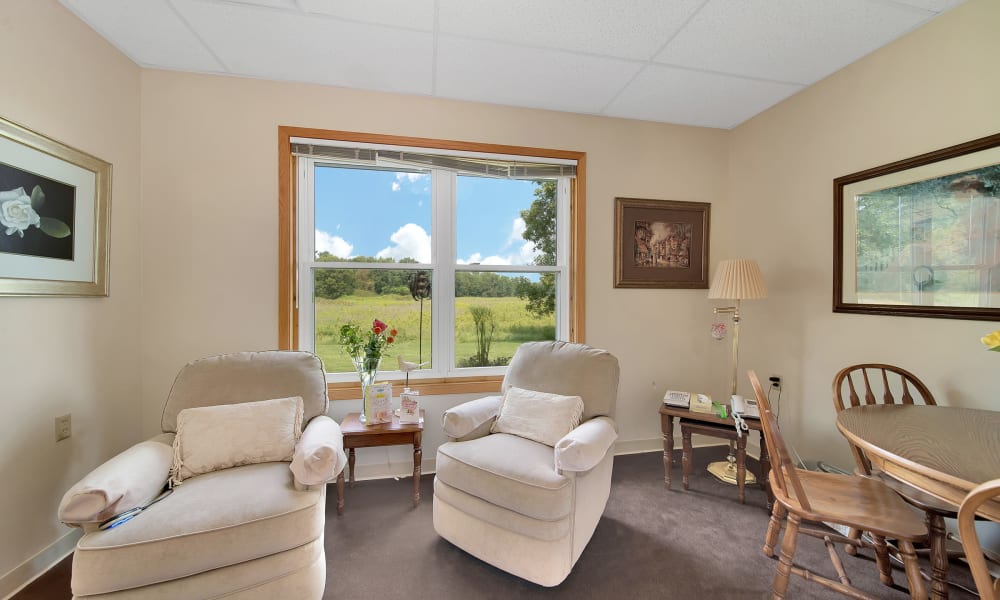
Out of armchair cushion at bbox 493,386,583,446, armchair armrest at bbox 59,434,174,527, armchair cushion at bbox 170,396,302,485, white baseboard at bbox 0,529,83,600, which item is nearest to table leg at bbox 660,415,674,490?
armchair cushion at bbox 493,386,583,446

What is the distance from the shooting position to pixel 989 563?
1.69m

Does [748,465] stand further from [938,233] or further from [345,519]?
[345,519]

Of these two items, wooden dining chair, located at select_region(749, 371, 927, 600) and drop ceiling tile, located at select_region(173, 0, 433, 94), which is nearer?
wooden dining chair, located at select_region(749, 371, 927, 600)

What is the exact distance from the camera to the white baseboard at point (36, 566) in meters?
1.62

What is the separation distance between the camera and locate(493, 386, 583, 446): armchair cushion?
6.70 feet

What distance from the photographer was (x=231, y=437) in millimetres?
1785

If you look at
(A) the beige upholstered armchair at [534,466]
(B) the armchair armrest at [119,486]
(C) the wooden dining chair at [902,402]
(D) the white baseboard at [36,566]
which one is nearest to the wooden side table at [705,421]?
(C) the wooden dining chair at [902,402]

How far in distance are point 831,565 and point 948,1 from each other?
2716 millimetres

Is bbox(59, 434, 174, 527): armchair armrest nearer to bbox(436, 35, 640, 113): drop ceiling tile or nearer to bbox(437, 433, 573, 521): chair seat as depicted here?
bbox(437, 433, 573, 521): chair seat

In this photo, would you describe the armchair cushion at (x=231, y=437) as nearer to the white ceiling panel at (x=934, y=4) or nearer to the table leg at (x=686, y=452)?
the table leg at (x=686, y=452)

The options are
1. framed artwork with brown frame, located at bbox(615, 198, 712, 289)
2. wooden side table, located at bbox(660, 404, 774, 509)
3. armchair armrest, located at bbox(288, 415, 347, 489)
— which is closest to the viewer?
armchair armrest, located at bbox(288, 415, 347, 489)

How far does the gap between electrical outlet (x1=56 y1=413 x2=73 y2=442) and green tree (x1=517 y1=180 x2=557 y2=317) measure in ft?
8.66

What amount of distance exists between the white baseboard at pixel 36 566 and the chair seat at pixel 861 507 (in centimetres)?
317

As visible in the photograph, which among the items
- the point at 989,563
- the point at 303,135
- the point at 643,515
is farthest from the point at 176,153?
the point at 989,563
